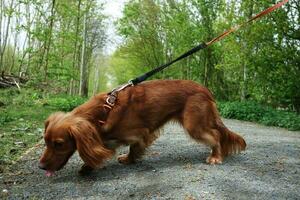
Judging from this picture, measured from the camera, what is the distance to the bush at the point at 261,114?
37.8ft

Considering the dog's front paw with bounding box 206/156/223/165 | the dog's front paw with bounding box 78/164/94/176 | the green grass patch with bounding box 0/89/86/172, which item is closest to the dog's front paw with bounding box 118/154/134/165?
the dog's front paw with bounding box 78/164/94/176

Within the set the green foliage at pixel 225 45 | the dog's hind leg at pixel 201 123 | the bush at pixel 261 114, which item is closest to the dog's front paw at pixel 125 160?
the dog's hind leg at pixel 201 123

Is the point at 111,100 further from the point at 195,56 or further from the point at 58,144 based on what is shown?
the point at 195,56

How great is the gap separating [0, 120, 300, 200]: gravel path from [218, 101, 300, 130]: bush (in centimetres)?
576

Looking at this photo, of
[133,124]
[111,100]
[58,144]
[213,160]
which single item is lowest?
[213,160]

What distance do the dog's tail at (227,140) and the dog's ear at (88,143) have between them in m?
1.46

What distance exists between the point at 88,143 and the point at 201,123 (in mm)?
1374

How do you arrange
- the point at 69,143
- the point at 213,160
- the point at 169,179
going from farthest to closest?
the point at 213,160, the point at 69,143, the point at 169,179

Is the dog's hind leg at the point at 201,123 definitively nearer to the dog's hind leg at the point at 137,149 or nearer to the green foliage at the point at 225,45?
the dog's hind leg at the point at 137,149

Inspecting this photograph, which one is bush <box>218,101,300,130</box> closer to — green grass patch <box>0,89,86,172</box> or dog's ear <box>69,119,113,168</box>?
green grass patch <box>0,89,86,172</box>

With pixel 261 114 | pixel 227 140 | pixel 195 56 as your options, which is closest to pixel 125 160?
pixel 227 140

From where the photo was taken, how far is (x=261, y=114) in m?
13.2

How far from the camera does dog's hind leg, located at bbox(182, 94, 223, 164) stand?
5113 mm

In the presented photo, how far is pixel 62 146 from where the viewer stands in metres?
4.50
